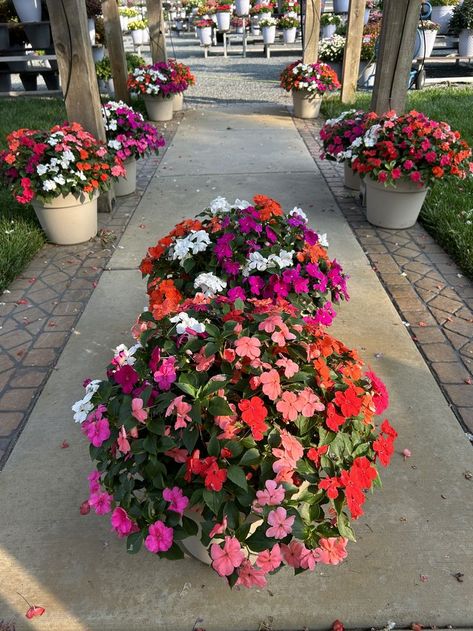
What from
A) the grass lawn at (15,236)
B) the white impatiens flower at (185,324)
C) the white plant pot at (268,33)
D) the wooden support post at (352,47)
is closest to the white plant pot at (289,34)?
the white plant pot at (268,33)

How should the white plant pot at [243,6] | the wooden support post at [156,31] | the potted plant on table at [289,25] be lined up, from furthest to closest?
the white plant pot at [243,6] → the potted plant on table at [289,25] → the wooden support post at [156,31]

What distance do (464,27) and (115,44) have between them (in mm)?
7911

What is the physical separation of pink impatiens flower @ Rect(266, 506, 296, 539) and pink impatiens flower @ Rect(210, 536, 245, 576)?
0.29ft

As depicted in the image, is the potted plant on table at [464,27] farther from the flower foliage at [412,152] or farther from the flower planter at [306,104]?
the flower foliage at [412,152]

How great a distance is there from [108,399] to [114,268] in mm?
2328

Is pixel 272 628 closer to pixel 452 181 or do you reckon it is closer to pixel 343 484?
pixel 343 484

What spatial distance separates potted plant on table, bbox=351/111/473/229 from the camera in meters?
3.77

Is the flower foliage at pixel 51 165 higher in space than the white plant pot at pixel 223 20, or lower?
higher

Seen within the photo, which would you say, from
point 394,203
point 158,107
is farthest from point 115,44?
point 394,203

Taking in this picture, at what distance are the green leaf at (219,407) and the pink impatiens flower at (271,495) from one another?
202 mm

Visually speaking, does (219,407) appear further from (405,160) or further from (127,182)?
(127,182)

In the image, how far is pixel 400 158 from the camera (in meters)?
3.85

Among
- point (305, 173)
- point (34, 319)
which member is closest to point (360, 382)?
point (34, 319)

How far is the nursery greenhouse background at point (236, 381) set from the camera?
1412 mm
